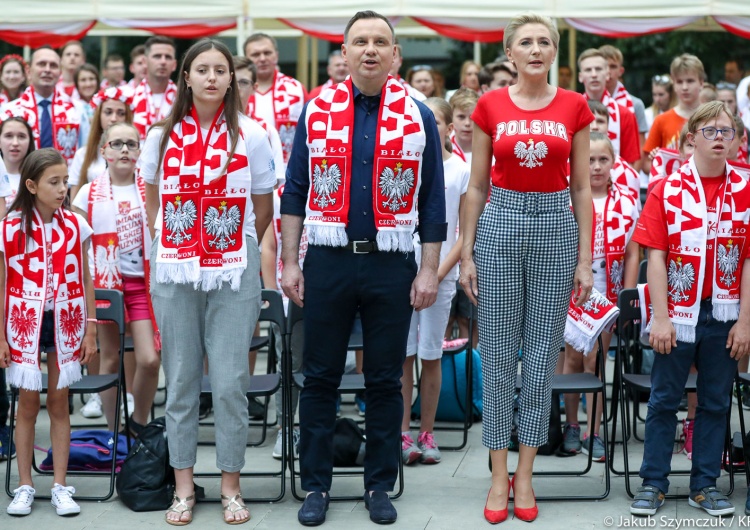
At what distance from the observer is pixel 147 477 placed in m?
4.73

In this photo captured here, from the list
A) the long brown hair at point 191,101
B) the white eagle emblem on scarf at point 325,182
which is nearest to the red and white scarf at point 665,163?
the white eagle emblem on scarf at point 325,182

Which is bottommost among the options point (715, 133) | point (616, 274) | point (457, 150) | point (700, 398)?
point (700, 398)

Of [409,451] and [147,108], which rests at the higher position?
[147,108]

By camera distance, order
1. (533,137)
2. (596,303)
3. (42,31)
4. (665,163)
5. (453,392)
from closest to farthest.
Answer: (533,137) → (596,303) → (453,392) → (665,163) → (42,31)

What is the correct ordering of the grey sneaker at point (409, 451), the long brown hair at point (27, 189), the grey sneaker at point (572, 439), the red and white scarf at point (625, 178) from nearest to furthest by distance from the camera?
the long brown hair at point (27, 189), the grey sneaker at point (409, 451), the grey sneaker at point (572, 439), the red and white scarf at point (625, 178)

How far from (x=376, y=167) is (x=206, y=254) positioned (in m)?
0.83

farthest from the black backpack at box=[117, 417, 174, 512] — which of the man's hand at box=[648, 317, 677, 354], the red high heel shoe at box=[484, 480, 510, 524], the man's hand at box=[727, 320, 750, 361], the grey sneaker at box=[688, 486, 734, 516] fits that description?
Result: the man's hand at box=[727, 320, 750, 361]

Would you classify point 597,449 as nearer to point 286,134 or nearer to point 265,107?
point 286,134

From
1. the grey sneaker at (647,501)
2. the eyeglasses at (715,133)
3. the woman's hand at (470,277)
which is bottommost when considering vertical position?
the grey sneaker at (647,501)

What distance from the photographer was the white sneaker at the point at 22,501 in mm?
4660

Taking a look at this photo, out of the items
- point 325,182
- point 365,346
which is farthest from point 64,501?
point 325,182

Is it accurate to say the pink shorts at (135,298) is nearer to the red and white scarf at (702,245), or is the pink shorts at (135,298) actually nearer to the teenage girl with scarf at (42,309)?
the teenage girl with scarf at (42,309)

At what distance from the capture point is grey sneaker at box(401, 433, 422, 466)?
5.39 m

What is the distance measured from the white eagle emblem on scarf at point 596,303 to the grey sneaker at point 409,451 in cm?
116
